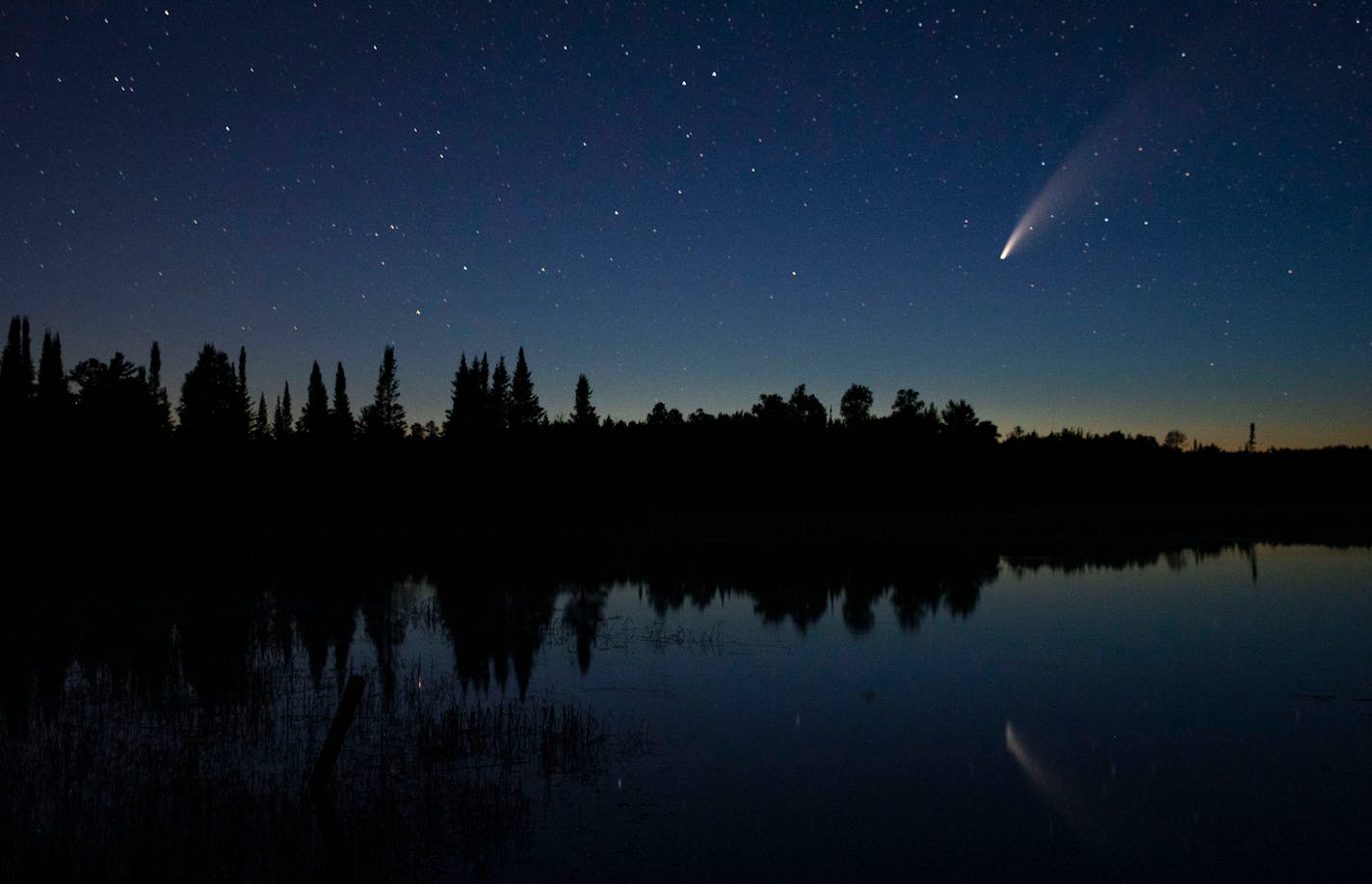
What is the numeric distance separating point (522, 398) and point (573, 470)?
26.1 meters

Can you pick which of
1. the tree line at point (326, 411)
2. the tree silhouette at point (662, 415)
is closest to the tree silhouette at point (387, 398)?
the tree line at point (326, 411)

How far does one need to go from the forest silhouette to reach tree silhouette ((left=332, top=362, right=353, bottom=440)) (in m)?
0.30

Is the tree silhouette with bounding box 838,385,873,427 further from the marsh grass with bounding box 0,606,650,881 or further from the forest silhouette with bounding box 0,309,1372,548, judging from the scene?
the marsh grass with bounding box 0,606,650,881

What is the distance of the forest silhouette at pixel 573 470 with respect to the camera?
6875 centimetres

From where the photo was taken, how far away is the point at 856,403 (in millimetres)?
156875

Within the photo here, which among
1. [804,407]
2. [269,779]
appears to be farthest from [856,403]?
[269,779]

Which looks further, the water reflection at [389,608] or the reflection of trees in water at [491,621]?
the reflection of trees in water at [491,621]

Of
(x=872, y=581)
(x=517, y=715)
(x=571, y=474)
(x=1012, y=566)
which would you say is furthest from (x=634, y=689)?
(x=571, y=474)

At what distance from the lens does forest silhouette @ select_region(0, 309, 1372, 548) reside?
68.8 metres

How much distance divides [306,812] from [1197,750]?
44.1 ft

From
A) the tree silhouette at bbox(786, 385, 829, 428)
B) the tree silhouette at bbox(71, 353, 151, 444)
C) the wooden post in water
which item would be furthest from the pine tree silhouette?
the wooden post in water

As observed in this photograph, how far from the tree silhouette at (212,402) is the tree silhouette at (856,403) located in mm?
94693

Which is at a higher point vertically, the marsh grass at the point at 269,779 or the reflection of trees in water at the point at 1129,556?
the reflection of trees in water at the point at 1129,556

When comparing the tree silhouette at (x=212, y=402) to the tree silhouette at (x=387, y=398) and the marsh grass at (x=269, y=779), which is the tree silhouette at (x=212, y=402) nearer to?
the tree silhouette at (x=387, y=398)
